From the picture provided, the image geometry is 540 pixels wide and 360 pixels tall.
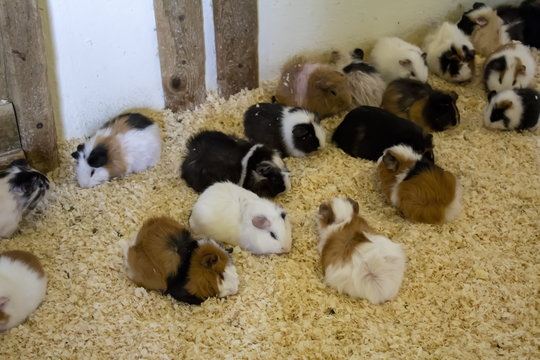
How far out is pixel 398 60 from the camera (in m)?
4.02

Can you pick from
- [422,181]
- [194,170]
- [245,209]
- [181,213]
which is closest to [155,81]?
[194,170]

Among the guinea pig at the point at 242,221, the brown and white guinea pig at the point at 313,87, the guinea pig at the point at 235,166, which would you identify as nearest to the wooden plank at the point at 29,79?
the guinea pig at the point at 235,166

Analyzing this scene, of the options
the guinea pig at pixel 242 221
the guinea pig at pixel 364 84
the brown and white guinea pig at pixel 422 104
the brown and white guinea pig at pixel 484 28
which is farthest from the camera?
the brown and white guinea pig at pixel 484 28

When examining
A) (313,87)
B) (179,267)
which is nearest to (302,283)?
(179,267)

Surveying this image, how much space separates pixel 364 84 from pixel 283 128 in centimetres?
83

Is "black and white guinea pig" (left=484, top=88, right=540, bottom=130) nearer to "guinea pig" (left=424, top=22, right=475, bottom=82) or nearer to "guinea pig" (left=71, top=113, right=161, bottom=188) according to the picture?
"guinea pig" (left=424, top=22, right=475, bottom=82)

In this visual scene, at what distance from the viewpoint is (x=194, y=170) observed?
315 cm

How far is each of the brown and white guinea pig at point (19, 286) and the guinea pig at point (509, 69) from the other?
3560mm

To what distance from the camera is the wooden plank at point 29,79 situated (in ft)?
9.11

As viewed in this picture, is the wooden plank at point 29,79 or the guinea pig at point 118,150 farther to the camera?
the guinea pig at point 118,150

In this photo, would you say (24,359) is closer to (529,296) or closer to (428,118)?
(529,296)

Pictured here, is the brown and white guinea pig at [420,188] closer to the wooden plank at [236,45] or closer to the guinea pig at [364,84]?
the guinea pig at [364,84]

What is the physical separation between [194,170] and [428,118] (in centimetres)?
175

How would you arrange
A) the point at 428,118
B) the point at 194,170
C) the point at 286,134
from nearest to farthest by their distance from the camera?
the point at 194,170
the point at 286,134
the point at 428,118
